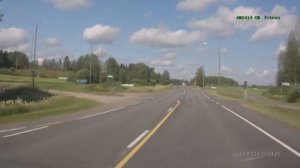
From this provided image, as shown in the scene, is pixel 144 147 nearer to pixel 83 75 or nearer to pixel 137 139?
pixel 137 139

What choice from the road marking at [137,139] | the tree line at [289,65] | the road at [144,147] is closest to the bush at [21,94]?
the road at [144,147]

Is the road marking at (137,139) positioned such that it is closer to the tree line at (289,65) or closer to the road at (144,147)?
the road at (144,147)

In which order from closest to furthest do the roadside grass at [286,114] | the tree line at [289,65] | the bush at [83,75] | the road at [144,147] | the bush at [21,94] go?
1. the road at [144,147]
2. the roadside grass at [286,114]
3. the bush at [21,94]
4. the tree line at [289,65]
5. the bush at [83,75]

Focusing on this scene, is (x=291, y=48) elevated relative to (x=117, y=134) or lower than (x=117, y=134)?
elevated

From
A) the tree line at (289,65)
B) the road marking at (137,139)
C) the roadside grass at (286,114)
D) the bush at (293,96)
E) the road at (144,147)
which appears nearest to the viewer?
the road at (144,147)

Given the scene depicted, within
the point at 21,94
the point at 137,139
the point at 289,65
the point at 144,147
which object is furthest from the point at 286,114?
the point at 289,65

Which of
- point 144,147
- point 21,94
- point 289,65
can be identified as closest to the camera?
point 144,147

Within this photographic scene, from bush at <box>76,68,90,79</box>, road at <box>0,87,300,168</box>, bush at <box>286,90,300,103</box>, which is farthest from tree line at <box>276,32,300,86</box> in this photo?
road at <box>0,87,300,168</box>

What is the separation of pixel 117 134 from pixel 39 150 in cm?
449

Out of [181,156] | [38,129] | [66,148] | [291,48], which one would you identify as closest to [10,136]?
[38,129]

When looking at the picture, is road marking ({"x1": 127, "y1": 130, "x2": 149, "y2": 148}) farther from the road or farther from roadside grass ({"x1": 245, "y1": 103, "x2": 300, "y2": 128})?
roadside grass ({"x1": 245, "y1": 103, "x2": 300, "y2": 128})

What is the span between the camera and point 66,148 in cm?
1233

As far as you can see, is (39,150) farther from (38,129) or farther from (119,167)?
(38,129)

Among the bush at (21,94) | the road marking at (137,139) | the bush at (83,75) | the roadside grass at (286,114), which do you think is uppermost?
the bush at (83,75)
